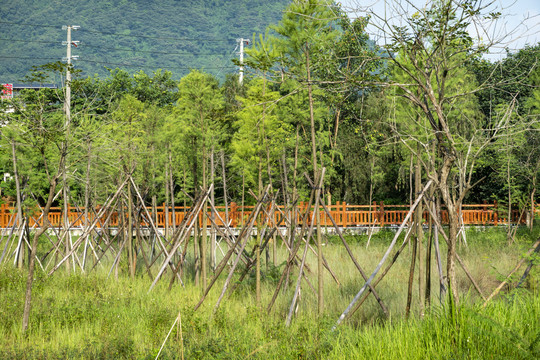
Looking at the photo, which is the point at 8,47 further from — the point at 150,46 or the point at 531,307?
the point at 531,307

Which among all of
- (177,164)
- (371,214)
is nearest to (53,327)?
(177,164)

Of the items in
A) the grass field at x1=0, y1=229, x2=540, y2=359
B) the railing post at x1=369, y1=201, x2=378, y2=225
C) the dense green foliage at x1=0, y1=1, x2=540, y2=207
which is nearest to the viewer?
the grass field at x1=0, y1=229, x2=540, y2=359

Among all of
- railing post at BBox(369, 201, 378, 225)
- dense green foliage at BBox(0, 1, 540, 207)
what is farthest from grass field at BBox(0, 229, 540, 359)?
railing post at BBox(369, 201, 378, 225)

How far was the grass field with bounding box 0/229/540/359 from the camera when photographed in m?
4.53

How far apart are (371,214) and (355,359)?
53.9ft

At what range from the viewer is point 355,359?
4.69 m

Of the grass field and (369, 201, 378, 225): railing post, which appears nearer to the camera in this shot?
the grass field

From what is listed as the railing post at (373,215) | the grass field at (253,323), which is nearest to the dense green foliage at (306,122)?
the grass field at (253,323)

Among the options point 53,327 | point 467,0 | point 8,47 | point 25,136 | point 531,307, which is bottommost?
point 53,327

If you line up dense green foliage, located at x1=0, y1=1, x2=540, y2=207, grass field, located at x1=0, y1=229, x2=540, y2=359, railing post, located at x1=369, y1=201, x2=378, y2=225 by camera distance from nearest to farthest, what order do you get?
grass field, located at x1=0, y1=229, x2=540, y2=359 → dense green foliage, located at x1=0, y1=1, x2=540, y2=207 → railing post, located at x1=369, y1=201, x2=378, y2=225

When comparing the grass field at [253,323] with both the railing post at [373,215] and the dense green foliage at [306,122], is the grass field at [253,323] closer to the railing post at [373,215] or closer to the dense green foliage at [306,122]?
the dense green foliage at [306,122]

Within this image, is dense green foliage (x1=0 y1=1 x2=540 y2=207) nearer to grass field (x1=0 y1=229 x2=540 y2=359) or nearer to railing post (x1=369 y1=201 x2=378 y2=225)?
grass field (x1=0 y1=229 x2=540 y2=359)

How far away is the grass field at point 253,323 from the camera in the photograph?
4.53m

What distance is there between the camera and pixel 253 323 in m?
6.71
